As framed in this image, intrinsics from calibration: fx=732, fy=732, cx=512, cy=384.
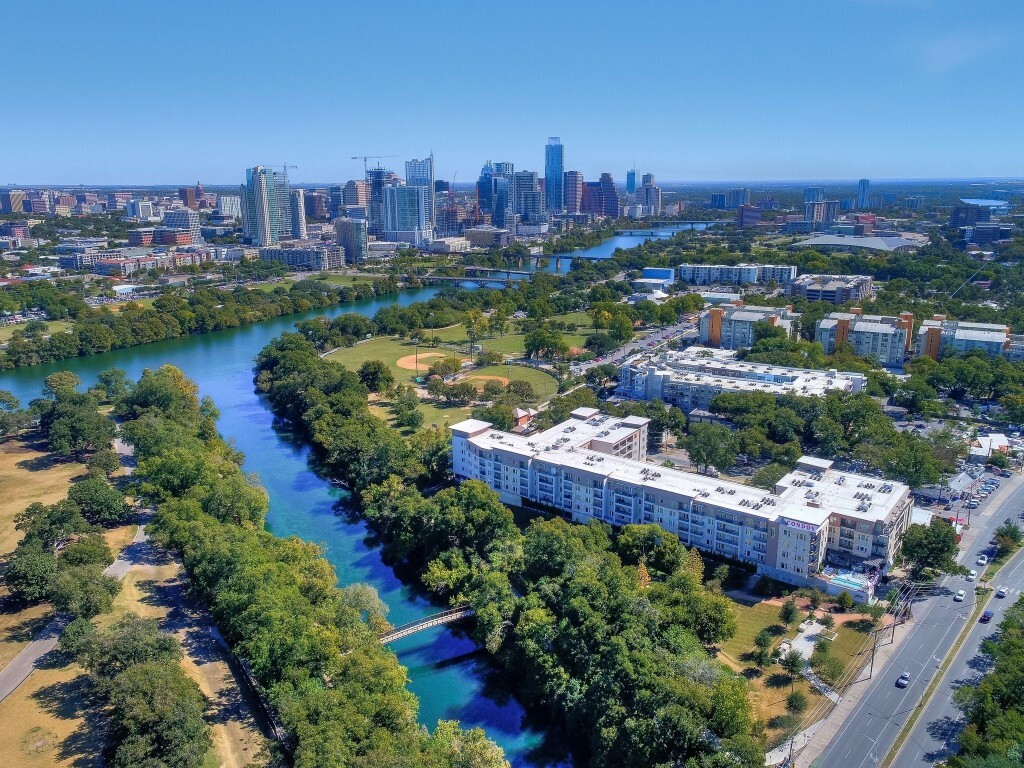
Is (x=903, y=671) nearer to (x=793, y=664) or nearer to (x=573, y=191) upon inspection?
(x=793, y=664)

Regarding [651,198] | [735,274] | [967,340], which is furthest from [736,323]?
[651,198]

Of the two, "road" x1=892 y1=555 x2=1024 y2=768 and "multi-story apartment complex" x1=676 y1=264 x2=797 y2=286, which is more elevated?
"multi-story apartment complex" x1=676 y1=264 x2=797 y2=286

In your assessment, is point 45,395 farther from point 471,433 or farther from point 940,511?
point 940,511

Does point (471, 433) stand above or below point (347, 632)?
above

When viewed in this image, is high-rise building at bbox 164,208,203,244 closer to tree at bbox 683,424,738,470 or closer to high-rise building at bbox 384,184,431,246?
high-rise building at bbox 384,184,431,246

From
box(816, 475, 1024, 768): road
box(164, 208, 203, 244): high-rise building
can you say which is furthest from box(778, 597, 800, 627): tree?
box(164, 208, 203, 244): high-rise building

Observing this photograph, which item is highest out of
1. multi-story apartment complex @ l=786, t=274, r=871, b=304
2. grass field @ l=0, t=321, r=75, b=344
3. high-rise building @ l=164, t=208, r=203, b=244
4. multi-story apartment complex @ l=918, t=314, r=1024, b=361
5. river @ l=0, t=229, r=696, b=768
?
high-rise building @ l=164, t=208, r=203, b=244

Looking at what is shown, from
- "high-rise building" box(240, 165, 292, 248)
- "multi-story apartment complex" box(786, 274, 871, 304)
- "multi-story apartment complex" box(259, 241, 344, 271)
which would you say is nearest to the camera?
"multi-story apartment complex" box(786, 274, 871, 304)

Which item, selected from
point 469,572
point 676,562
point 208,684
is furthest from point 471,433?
point 208,684
